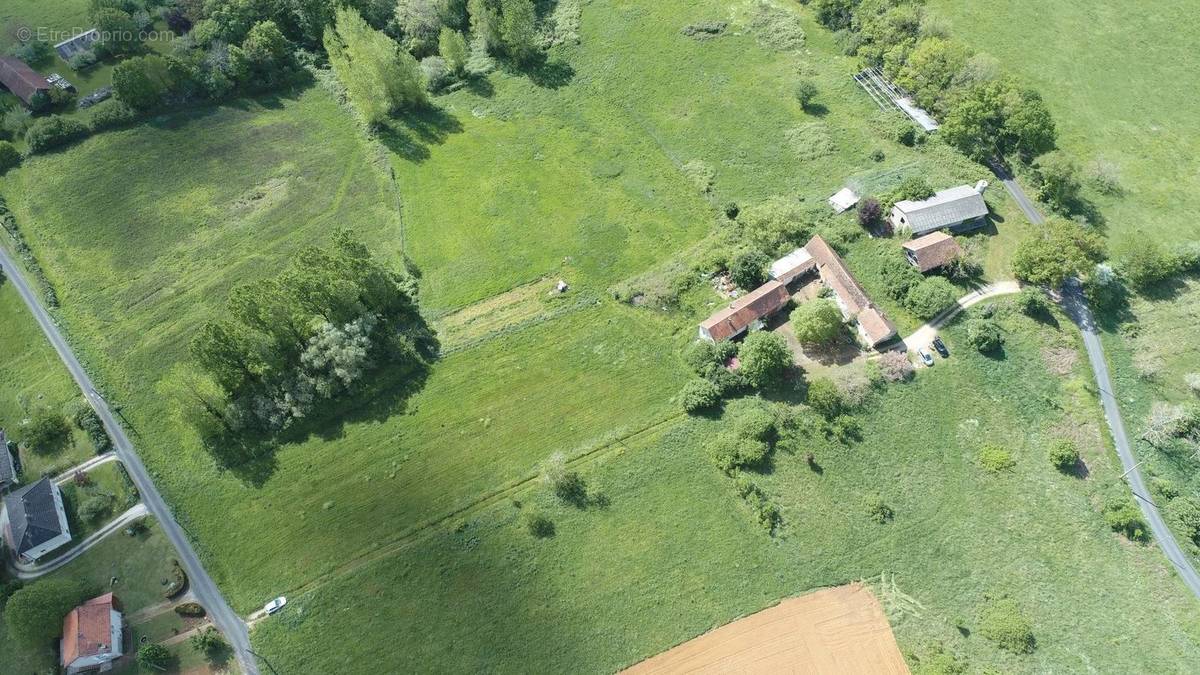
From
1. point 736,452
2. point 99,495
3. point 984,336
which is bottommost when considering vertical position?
point 99,495

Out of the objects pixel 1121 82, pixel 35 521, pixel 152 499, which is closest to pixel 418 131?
pixel 152 499

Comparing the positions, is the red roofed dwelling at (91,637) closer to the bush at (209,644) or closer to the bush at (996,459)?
the bush at (209,644)

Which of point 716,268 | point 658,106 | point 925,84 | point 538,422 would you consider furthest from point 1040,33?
point 538,422

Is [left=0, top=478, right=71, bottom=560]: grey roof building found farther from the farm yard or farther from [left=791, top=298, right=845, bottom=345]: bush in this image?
[left=791, top=298, right=845, bottom=345]: bush

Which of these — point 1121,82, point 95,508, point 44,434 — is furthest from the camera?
point 1121,82

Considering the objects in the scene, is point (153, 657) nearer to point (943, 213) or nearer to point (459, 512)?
point (459, 512)

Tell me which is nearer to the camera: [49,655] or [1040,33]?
[49,655]

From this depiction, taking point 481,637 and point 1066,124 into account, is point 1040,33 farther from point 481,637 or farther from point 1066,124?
point 481,637
